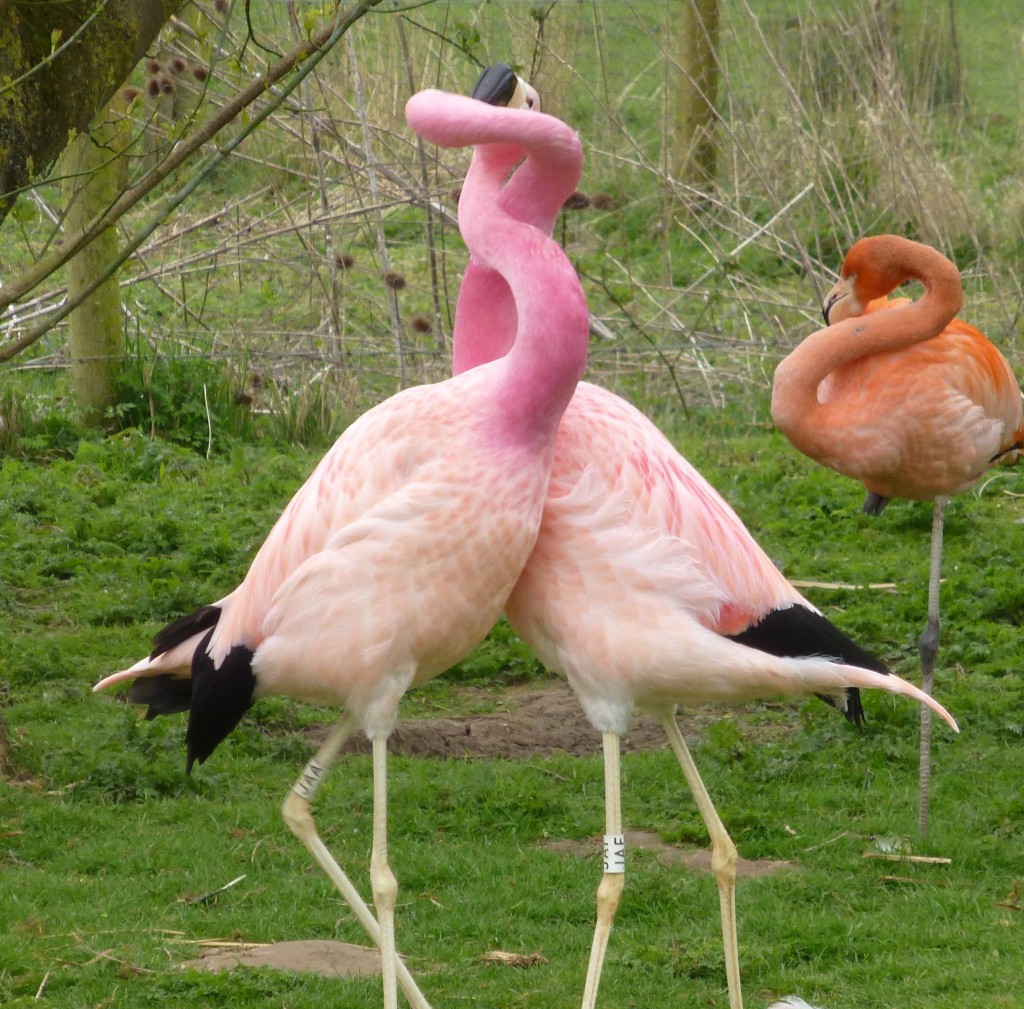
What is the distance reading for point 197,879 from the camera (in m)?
4.71

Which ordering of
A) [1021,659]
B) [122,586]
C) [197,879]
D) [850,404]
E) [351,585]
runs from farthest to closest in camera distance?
1. [122,586]
2. [1021,659]
3. [850,404]
4. [197,879]
5. [351,585]

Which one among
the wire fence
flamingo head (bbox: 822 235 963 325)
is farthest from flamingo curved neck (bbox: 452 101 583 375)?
the wire fence


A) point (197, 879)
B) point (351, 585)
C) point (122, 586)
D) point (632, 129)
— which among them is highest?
point (632, 129)

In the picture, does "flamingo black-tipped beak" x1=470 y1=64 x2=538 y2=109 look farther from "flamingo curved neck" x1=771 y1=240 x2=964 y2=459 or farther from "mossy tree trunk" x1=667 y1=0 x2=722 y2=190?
"mossy tree trunk" x1=667 y1=0 x2=722 y2=190

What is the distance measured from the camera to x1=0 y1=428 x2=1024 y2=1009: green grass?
4.21 metres

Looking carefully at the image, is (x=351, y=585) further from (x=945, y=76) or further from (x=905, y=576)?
(x=945, y=76)

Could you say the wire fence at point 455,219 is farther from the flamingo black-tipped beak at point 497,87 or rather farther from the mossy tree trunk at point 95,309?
the flamingo black-tipped beak at point 497,87

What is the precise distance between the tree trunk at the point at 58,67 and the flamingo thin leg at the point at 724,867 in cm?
261

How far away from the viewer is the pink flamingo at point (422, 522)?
137 inches

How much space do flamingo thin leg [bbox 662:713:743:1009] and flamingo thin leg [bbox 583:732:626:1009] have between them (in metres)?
0.33

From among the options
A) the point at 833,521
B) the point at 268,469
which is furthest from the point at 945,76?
the point at 268,469

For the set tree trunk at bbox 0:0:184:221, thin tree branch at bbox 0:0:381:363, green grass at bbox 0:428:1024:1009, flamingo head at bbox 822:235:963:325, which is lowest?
green grass at bbox 0:428:1024:1009

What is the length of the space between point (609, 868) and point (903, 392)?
91.4 inches

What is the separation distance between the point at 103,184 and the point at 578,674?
5.24 meters
